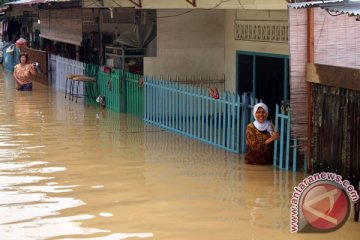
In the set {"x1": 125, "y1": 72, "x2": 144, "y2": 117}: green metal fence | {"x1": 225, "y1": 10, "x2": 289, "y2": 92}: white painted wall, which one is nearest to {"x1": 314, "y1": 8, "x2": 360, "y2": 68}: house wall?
{"x1": 225, "y1": 10, "x2": 289, "y2": 92}: white painted wall

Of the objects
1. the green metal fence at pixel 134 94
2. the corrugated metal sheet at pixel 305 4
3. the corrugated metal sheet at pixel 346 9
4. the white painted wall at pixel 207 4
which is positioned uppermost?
the white painted wall at pixel 207 4

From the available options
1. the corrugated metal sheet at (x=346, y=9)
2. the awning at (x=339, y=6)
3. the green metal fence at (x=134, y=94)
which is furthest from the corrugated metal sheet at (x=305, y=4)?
the green metal fence at (x=134, y=94)

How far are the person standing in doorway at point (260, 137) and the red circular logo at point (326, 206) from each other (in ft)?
9.99

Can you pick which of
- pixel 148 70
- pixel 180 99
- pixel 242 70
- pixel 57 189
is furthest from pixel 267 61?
pixel 57 189

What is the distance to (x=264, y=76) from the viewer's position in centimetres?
1491

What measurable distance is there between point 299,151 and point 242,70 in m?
5.38

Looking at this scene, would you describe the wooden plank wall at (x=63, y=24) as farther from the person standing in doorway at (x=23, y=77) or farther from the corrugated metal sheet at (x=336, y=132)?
the corrugated metal sheet at (x=336, y=132)

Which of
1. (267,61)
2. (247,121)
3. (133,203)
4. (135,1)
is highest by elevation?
(135,1)

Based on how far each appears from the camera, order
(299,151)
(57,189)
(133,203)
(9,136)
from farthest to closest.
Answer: (9,136), (299,151), (57,189), (133,203)

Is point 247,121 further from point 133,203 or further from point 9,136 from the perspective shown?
point 9,136

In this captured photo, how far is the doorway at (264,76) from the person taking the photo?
46.7ft

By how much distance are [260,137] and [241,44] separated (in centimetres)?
478

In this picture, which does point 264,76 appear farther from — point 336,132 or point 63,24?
point 63,24

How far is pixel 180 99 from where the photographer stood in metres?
14.4
